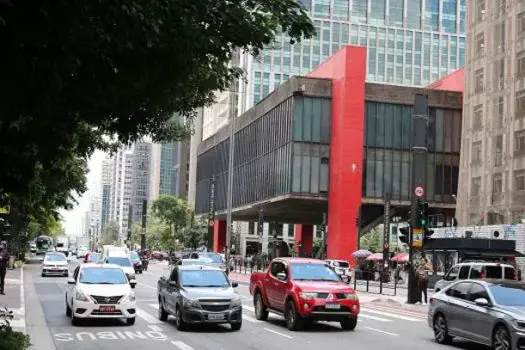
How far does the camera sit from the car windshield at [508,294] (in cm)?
1391

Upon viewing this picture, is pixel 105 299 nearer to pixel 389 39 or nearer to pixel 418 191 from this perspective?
pixel 418 191

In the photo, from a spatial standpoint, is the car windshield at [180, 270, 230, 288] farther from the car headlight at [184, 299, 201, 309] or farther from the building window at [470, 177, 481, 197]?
the building window at [470, 177, 481, 197]

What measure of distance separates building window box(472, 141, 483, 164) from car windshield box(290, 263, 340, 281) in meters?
46.0

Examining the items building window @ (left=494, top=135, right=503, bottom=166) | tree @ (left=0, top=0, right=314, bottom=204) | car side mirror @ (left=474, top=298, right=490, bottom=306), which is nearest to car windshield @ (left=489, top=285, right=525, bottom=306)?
car side mirror @ (left=474, top=298, right=490, bottom=306)

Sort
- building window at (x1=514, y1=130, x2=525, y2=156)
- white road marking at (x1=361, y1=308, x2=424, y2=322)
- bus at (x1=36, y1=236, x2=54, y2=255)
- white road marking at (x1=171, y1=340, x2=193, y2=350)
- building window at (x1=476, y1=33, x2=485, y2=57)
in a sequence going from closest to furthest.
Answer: white road marking at (x1=171, y1=340, x2=193, y2=350) → white road marking at (x1=361, y1=308, x2=424, y2=322) → building window at (x1=514, y1=130, x2=525, y2=156) → building window at (x1=476, y1=33, x2=485, y2=57) → bus at (x1=36, y1=236, x2=54, y2=255)

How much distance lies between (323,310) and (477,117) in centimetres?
4875

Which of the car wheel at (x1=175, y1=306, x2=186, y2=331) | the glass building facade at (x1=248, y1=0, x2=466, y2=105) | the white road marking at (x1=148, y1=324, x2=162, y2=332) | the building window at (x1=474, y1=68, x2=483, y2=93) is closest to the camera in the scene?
the car wheel at (x1=175, y1=306, x2=186, y2=331)

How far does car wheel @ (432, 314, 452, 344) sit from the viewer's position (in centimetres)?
1573

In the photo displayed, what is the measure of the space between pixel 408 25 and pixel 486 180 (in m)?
100

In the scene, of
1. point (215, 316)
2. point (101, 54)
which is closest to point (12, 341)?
point (101, 54)

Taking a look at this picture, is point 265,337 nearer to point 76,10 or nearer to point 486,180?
point 76,10

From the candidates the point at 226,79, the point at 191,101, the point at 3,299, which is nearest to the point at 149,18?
the point at 226,79

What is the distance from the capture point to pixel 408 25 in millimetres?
154375

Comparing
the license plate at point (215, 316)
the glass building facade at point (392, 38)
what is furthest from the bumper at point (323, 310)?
the glass building facade at point (392, 38)
